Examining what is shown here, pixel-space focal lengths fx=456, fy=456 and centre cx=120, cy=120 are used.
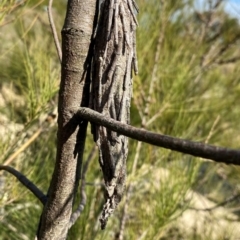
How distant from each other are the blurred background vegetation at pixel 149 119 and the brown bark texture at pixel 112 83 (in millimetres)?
155

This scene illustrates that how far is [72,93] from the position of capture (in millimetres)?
294

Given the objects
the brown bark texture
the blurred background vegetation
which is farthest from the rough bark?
the blurred background vegetation

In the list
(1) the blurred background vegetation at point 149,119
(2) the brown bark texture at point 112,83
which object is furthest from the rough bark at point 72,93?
(1) the blurred background vegetation at point 149,119

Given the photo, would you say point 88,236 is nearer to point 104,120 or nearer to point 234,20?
point 104,120

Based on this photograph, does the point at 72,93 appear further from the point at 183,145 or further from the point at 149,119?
the point at 149,119

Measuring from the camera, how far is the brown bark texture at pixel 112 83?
0.95 ft

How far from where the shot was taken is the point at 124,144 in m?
0.30

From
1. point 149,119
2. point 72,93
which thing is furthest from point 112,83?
point 149,119

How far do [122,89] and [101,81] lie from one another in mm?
15

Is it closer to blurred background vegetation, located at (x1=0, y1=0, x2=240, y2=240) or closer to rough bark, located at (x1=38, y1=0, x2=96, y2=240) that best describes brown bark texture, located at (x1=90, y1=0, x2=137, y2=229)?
rough bark, located at (x1=38, y1=0, x2=96, y2=240)

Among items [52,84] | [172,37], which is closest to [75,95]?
[52,84]

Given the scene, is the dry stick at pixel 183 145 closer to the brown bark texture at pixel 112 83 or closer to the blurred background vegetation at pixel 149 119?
the brown bark texture at pixel 112 83

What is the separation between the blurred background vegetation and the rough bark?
14 cm

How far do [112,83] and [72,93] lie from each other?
3 centimetres
